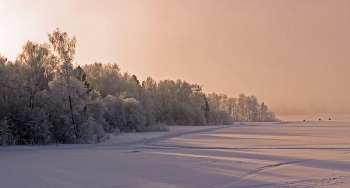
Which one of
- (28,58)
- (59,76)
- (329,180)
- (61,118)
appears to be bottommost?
(329,180)

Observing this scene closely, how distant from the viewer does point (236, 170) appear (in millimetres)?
8227

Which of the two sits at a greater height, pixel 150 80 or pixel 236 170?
pixel 150 80

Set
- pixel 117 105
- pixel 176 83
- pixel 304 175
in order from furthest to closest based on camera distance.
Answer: pixel 176 83, pixel 117 105, pixel 304 175

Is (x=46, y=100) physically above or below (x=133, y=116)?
above

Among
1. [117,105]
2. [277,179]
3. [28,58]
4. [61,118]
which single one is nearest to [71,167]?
[277,179]

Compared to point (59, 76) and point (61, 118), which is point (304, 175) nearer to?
point (61, 118)

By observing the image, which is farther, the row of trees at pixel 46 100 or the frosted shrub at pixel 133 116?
the frosted shrub at pixel 133 116

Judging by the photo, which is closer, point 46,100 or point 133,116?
point 46,100

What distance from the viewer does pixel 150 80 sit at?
184 feet

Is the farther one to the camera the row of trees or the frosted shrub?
the frosted shrub

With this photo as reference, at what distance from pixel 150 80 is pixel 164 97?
4802 mm

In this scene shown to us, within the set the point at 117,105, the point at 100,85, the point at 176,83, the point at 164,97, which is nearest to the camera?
the point at 117,105

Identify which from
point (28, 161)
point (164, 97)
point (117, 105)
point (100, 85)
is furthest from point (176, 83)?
point (28, 161)

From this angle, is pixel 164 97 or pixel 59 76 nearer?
pixel 59 76
